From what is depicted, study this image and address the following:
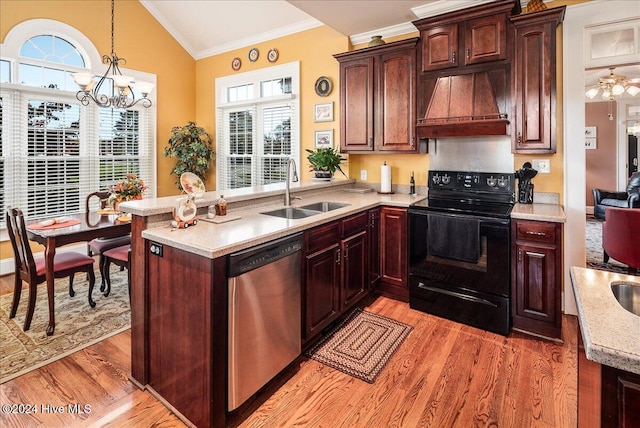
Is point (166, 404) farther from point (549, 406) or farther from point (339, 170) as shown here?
point (339, 170)

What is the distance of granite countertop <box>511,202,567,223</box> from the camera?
2670mm

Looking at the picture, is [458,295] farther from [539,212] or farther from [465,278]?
[539,212]

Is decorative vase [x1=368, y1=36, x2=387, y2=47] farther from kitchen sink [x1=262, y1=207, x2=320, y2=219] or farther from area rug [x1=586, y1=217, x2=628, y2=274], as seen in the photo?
area rug [x1=586, y1=217, x2=628, y2=274]

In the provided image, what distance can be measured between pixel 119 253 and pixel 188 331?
187cm

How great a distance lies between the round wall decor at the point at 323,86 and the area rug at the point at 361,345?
107 inches

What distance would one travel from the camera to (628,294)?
3.85 ft

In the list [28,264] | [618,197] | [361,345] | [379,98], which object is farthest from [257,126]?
[618,197]

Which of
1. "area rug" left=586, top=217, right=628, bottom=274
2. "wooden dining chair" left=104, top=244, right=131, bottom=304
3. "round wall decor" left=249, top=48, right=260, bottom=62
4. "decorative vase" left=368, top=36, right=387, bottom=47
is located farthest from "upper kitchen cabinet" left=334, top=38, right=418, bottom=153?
"area rug" left=586, top=217, right=628, bottom=274

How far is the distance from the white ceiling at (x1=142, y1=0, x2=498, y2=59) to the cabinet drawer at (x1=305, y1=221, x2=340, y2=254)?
2218mm

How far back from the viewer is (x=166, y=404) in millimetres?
2027

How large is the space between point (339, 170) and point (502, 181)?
1804 mm

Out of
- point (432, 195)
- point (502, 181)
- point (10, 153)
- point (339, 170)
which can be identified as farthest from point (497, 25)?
point (10, 153)

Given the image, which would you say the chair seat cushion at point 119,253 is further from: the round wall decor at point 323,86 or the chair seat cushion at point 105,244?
the round wall decor at point 323,86

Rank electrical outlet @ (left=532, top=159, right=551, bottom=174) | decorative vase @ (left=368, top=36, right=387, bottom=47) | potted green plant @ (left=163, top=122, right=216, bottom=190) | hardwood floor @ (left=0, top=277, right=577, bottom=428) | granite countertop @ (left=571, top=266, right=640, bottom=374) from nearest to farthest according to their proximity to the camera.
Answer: granite countertop @ (left=571, top=266, right=640, bottom=374) < hardwood floor @ (left=0, top=277, right=577, bottom=428) < electrical outlet @ (left=532, top=159, right=551, bottom=174) < decorative vase @ (left=368, top=36, right=387, bottom=47) < potted green plant @ (left=163, top=122, right=216, bottom=190)
